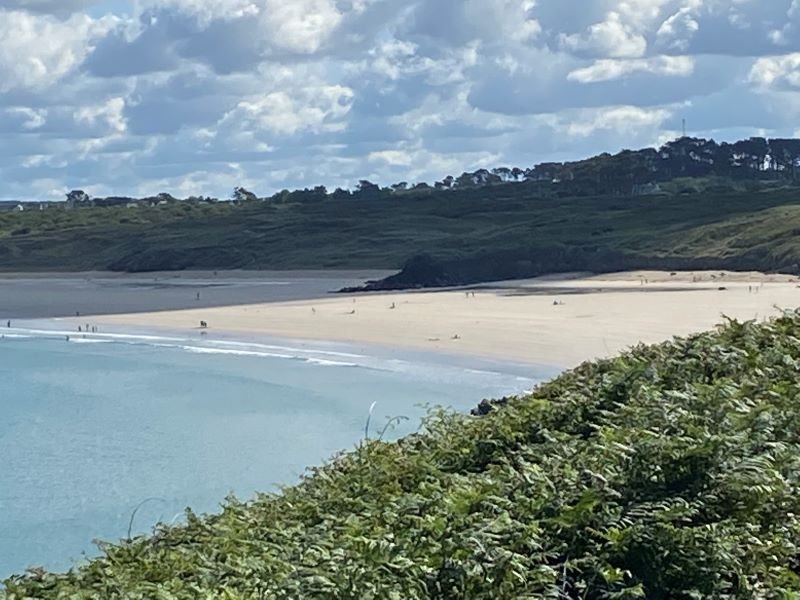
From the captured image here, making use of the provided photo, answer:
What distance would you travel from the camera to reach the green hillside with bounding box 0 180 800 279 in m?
50.1

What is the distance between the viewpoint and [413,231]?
68312mm

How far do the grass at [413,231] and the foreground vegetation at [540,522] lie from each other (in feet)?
128

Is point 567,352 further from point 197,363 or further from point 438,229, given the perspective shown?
point 438,229

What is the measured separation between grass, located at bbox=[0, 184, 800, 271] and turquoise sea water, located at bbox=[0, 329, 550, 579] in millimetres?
21633

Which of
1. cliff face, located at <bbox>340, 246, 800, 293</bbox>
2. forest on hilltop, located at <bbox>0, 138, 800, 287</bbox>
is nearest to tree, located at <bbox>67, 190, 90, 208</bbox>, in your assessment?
forest on hilltop, located at <bbox>0, 138, 800, 287</bbox>

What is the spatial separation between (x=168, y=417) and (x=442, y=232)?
45.4m

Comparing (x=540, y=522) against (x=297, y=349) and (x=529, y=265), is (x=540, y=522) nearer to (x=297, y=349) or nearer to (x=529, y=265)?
(x=297, y=349)

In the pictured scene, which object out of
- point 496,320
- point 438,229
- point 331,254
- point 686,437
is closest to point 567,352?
point 496,320

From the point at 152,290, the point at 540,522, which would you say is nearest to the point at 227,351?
the point at 152,290

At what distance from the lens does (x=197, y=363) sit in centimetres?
2938

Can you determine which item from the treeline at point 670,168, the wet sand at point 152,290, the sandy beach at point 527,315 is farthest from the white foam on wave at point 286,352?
the treeline at point 670,168

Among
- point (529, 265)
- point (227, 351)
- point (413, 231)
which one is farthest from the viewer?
point (413, 231)

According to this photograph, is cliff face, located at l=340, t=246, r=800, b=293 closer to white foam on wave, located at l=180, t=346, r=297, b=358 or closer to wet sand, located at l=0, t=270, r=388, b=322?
wet sand, located at l=0, t=270, r=388, b=322

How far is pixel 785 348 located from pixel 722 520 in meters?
3.58
